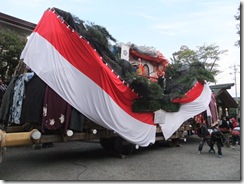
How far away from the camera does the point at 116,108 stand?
21.4 feet

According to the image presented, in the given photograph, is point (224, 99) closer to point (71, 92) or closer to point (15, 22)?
point (71, 92)

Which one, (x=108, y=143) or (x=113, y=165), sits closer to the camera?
(x=113, y=165)

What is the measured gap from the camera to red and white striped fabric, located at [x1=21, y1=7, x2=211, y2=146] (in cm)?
580

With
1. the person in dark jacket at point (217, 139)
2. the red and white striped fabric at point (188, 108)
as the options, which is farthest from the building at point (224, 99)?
the person in dark jacket at point (217, 139)

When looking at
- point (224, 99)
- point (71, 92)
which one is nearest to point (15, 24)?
point (71, 92)

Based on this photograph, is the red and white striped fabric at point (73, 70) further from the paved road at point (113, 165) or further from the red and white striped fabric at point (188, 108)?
the red and white striped fabric at point (188, 108)

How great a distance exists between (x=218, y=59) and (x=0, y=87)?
2198 centimetres

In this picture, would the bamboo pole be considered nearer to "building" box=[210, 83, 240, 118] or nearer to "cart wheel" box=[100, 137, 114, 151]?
"cart wheel" box=[100, 137, 114, 151]

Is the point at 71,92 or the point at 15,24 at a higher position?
the point at 15,24

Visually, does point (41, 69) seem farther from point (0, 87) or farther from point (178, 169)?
point (178, 169)

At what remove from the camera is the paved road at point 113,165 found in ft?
17.3

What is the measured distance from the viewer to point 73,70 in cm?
605

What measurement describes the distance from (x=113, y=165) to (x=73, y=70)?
9.12 ft

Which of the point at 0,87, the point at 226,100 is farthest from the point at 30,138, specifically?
the point at 226,100
